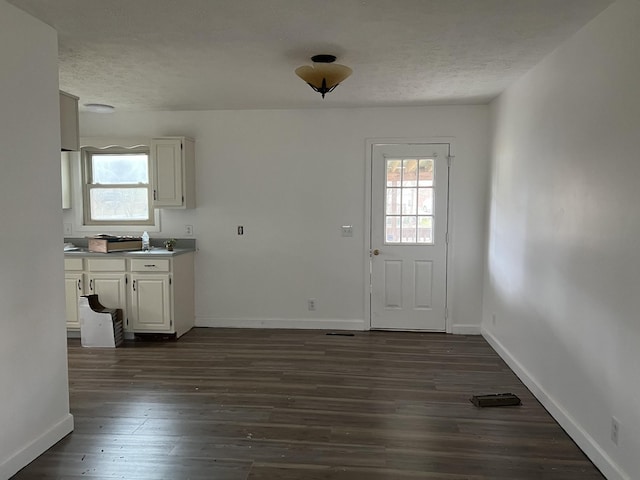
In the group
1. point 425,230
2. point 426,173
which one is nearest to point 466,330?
point 425,230

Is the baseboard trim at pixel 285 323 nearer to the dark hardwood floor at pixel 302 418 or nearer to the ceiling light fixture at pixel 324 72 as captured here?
the dark hardwood floor at pixel 302 418

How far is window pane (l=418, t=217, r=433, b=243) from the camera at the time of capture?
4906mm

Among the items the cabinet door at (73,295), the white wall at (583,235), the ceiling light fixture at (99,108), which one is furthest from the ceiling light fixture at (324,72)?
the cabinet door at (73,295)

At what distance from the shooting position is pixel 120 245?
15.6ft

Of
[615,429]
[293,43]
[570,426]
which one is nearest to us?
[615,429]

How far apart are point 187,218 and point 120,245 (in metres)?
0.76

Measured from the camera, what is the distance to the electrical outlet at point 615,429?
2.23 meters

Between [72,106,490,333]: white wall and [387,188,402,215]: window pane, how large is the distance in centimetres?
28

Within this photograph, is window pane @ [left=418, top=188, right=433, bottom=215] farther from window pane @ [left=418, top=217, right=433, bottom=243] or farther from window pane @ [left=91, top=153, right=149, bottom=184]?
window pane @ [left=91, top=153, right=149, bottom=184]

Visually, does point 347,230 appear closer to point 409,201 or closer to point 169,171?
point 409,201

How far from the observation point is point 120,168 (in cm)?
518

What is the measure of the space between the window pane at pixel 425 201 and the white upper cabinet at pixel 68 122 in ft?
10.7

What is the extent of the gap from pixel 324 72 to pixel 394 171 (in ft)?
6.77

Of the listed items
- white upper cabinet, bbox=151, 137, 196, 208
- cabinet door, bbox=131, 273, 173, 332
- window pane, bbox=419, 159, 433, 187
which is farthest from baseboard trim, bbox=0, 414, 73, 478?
window pane, bbox=419, 159, 433, 187
